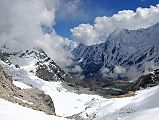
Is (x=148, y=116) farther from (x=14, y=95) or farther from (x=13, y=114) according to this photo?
(x=14, y=95)

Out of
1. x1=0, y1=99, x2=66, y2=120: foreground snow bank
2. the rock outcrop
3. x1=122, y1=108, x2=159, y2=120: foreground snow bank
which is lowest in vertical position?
x1=122, y1=108, x2=159, y2=120: foreground snow bank

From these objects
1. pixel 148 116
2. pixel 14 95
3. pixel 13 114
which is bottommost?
pixel 148 116

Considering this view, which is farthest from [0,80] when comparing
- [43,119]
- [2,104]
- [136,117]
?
[136,117]

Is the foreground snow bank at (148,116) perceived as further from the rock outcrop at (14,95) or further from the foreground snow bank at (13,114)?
the rock outcrop at (14,95)

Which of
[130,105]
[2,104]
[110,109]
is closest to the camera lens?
[2,104]

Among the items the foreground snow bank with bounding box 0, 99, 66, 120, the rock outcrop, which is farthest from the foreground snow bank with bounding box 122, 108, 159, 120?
the rock outcrop

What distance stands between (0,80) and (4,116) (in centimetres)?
1931

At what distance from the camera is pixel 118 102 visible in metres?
51.8

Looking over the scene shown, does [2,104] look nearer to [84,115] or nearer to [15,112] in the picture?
[15,112]

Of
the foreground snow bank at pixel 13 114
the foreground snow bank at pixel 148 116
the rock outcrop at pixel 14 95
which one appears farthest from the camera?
the rock outcrop at pixel 14 95

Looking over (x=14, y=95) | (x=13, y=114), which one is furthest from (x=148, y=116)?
(x=14, y=95)

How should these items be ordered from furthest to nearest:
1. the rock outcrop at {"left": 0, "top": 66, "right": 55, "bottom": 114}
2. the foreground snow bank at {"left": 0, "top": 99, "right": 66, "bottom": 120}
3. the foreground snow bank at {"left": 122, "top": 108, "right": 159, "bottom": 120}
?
the rock outcrop at {"left": 0, "top": 66, "right": 55, "bottom": 114}
the foreground snow bank at {"left": 0, "top": 99, "right": 66, "bottom": 120}
the foreground snow bank at {"left": 122, "top": 108, "right": 159, "bottom": 120}

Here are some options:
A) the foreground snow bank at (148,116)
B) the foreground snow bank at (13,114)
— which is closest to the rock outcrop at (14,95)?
the foreground snow bank at (13,114)

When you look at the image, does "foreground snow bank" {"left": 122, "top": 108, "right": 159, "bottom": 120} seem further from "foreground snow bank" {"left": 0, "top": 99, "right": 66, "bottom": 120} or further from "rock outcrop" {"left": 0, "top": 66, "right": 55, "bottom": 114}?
"rock outcrop" {"left": 0, "top": 66, "right": 55, "bottom": 114}
